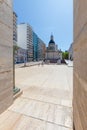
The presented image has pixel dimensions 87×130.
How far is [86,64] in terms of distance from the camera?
1.27 metres

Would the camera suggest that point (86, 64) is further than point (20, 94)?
No

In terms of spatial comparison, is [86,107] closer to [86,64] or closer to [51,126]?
[86,64]

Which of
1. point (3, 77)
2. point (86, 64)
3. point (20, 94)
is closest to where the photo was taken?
point (86, 64)

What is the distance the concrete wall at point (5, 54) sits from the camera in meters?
3.15

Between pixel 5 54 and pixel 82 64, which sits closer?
pixel 82 64

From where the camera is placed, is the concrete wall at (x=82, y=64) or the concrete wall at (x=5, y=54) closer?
the concrete wall at (x=82, y=64)

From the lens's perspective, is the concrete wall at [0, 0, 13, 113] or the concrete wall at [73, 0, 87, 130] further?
the concrete wall at [0, 0, 13, 113]

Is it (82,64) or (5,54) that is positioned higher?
(5,54)

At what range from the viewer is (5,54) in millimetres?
3361

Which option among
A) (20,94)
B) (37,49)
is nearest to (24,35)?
(37,49)

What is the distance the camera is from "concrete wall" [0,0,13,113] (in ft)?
10.3

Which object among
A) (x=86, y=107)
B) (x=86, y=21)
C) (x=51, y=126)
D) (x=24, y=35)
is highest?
(x=24, y=35)

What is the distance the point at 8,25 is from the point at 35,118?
248 centimetres

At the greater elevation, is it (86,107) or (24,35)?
(24,35)
